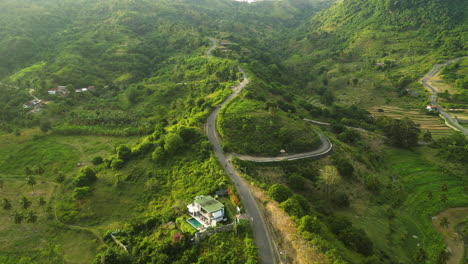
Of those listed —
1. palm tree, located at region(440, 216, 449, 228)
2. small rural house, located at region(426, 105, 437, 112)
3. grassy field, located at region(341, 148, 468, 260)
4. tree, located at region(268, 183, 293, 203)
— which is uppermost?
small rural house, located at region(426, 105, 437, 112)

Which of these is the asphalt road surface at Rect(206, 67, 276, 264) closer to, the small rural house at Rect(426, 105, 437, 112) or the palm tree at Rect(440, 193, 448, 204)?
the palm tree at Rect(440, 193, 448, 204)

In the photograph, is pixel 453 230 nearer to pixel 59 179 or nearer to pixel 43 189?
pixel 59 179

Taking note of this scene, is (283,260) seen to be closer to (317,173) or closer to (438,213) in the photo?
(317,173)

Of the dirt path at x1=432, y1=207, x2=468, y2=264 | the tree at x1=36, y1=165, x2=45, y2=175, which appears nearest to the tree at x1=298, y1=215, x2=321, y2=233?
the dirt path at x1=432, y1=207, x2=468, y2=264

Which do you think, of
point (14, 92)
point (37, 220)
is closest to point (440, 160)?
point (37, 220)

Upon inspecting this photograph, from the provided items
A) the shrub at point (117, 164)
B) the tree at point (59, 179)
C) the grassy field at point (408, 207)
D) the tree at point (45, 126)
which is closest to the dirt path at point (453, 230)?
the grassy field at point (408, 207)

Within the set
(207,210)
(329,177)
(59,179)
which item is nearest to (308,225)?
(207,210)
